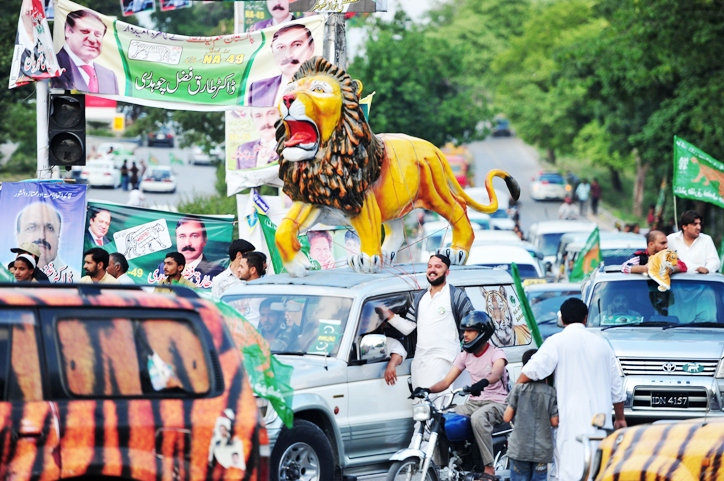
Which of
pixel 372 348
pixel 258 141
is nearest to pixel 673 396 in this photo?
pixel 372 348

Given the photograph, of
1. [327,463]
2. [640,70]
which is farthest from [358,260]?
[640,70]

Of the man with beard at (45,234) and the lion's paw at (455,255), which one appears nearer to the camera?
the lion's paw at (455,255)

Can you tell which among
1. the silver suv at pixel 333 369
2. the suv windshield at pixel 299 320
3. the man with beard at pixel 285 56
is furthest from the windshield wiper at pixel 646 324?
the man with beard at pixel 285 56

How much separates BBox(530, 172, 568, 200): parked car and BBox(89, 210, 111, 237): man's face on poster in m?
51.9

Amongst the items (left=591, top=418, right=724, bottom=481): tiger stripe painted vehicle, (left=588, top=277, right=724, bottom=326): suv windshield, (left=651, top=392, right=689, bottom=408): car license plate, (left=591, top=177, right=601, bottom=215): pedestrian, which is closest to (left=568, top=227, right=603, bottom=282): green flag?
(left=588, top=277, right=724, bottom=326): suv windshield

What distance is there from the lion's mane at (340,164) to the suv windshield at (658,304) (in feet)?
10.2

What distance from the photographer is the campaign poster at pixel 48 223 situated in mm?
→ 13828

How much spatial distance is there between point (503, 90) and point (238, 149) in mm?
61892

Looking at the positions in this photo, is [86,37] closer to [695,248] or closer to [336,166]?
[336,166]

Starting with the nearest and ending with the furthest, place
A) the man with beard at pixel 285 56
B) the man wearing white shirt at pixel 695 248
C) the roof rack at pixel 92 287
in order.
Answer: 1. the roof rack at pixel 92 287
2. the man wearing white shirt at pixel 695 248
3. the man with beard at pixel 285 56

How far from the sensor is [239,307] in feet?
32.9

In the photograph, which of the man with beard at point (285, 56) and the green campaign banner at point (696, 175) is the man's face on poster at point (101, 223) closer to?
the man with beard at point (285, 56)

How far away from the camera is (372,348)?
972 centimetres

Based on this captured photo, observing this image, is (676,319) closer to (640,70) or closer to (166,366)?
(166,366)
